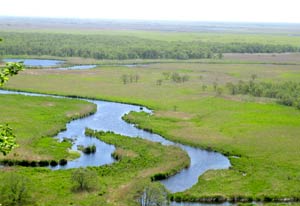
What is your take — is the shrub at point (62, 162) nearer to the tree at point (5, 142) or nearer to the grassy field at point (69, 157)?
the grassy field at point (69, 157)

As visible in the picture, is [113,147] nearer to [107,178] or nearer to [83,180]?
[107,178]

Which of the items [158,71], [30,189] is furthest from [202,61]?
[30,189]

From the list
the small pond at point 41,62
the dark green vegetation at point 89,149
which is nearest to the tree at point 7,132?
the dark green vegetation at point 89,149

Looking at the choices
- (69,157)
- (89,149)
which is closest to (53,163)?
(69,157)

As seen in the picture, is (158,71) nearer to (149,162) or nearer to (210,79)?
(210,79)

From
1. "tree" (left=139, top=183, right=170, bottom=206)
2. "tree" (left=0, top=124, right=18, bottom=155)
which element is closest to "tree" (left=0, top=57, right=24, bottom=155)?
"tree" (left=0, top=124, right=18, bottom=155)

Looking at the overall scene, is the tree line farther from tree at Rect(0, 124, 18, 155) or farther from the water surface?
tree at Rect(0, 124, 18, 155)

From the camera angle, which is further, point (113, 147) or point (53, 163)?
point (113, 147)
